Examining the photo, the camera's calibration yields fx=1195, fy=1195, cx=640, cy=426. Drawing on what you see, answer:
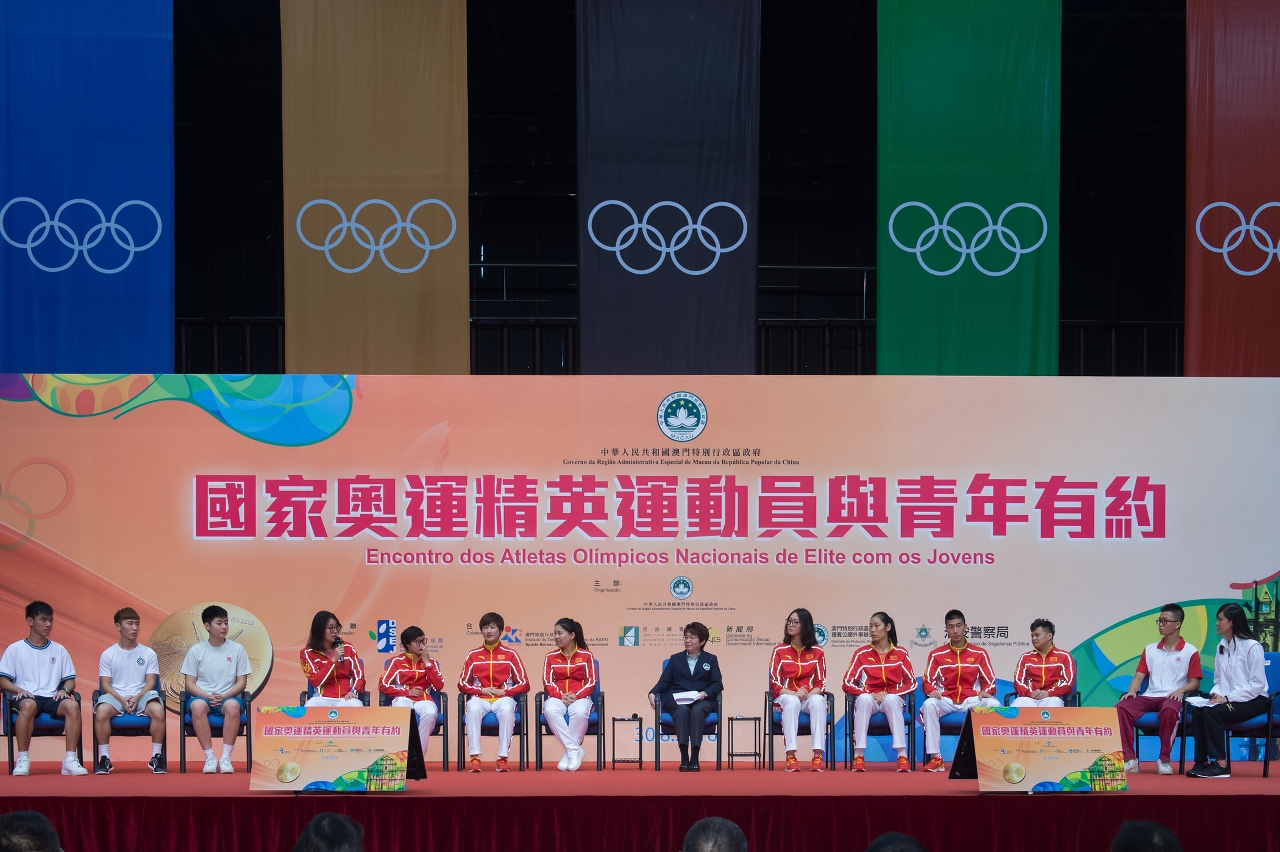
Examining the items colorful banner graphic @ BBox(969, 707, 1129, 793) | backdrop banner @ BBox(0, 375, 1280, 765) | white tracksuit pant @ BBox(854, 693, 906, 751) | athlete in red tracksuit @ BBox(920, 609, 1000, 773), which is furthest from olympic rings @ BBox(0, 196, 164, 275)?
colorful banner graphic @ BBox(969, 707, 1129, 793)

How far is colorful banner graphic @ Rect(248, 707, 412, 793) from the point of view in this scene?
4742 mm

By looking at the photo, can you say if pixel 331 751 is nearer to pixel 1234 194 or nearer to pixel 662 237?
pixel 662 237

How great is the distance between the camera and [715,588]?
255 inches

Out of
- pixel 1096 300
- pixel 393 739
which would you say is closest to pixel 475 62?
pixel 1096 300

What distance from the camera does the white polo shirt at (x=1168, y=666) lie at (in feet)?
19.8

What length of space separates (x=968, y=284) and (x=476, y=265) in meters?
5.69

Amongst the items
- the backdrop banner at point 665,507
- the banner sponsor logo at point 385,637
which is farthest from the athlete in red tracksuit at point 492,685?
the banner sponsor logo at point 385,637

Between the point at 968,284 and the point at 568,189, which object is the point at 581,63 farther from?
the point at 568,189

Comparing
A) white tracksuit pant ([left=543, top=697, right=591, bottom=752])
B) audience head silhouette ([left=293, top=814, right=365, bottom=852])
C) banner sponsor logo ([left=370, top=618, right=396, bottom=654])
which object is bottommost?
white tracksuit pant ([left=543, top=697, right=591, bottom=752])

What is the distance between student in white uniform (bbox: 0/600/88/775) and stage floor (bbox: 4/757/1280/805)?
0.17 metres

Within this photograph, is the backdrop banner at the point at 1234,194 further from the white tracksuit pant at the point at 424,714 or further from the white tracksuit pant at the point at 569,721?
the white tracksuit pant at the point at 424,714

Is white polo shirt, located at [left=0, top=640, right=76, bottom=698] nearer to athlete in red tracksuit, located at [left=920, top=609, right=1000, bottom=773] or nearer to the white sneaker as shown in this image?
the white sneaker

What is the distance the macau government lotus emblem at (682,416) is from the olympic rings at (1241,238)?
10.4 feet

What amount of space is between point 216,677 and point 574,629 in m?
1.84
